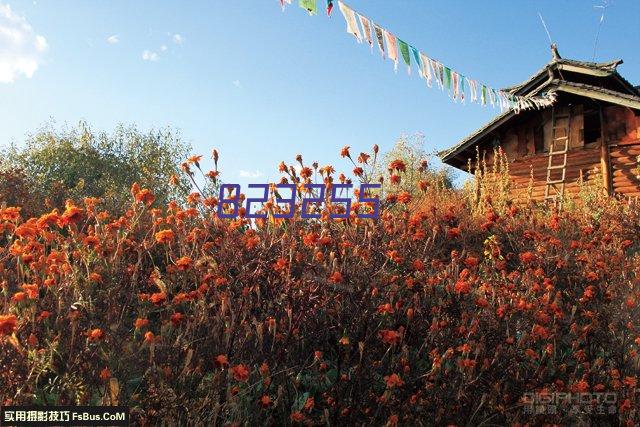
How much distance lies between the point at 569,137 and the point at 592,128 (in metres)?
1.46

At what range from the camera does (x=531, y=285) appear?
4727 mm

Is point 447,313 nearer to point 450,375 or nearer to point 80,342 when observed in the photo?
point 450,375

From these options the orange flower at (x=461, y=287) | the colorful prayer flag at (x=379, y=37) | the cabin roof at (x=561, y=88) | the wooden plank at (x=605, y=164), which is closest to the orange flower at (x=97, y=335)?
the orange flower at (x=461, y=287)

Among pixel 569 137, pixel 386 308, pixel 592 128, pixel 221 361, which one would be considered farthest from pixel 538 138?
pixel 221 361

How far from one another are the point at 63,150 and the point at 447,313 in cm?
3009

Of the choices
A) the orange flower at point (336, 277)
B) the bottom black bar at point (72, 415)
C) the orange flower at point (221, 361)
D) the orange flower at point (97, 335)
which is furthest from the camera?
the orange flower at point (336, 277)

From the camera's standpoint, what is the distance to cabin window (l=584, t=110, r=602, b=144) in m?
17.8

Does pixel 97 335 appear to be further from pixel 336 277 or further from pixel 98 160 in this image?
pixel 98 160

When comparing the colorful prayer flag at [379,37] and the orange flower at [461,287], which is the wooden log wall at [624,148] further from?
the orange flower at [461,287]

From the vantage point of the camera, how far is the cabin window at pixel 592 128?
17766mm

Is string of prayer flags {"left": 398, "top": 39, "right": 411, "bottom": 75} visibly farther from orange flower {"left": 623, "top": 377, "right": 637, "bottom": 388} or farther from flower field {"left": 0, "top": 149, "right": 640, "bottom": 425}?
orange flower {"left": 623, "top": 377, "right": 637, "bottom": 388}

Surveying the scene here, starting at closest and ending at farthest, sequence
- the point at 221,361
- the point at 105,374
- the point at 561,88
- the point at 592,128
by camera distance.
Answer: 1. the point at 105,374
2. the point at 221,361
3. the point at 561,88
4. the point at 592,128

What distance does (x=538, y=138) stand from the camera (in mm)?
17969

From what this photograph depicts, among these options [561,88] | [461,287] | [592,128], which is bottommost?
[461,287]
